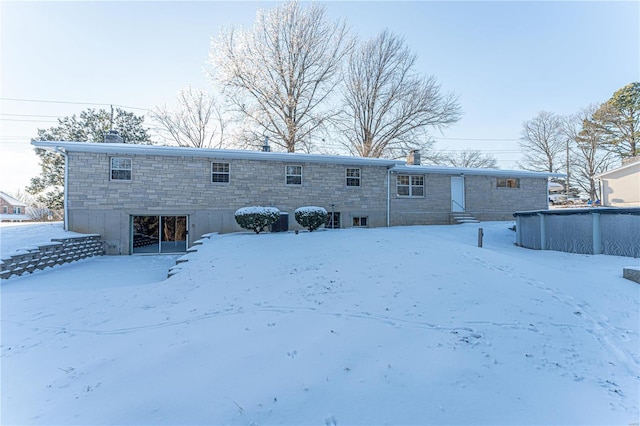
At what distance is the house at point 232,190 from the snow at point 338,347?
201 inches

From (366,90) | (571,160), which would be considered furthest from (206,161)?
(571,160)

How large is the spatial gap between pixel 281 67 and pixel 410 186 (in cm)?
1326

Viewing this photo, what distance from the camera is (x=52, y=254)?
27.5 feet

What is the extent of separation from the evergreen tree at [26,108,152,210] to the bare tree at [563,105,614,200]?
133 ft

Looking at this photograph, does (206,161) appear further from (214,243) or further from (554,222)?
(554,222)

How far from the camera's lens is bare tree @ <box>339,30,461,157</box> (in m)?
22.8

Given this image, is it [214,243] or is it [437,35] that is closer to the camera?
[214,243]

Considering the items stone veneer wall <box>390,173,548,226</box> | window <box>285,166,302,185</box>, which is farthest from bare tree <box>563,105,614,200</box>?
window <box>285,166,302,185</box>

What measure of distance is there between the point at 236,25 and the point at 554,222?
2224 cm

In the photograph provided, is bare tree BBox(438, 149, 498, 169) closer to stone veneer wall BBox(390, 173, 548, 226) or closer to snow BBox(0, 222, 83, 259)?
stone veneer wall BBox(390, 173, 548, 226)

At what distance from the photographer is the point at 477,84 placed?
52.7 ft

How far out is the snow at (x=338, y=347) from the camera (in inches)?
90.8

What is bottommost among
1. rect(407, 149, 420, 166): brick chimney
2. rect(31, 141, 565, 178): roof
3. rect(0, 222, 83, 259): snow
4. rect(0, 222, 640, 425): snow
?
rect(0, 222, 640, 425): snow

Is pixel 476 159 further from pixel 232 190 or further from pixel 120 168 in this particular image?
pixel 120 168
